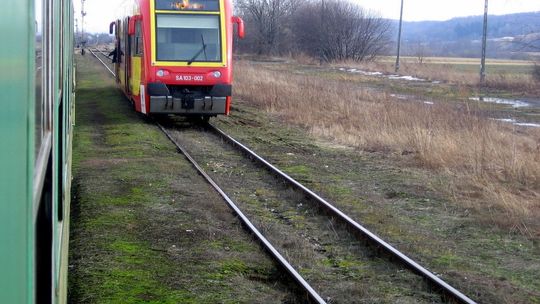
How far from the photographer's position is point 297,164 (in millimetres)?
→ 13836

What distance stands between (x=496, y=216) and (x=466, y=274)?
2556 mm

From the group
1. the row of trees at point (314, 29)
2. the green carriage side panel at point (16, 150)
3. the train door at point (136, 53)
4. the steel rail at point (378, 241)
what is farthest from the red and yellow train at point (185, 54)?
the row of trees at point (314, 29)

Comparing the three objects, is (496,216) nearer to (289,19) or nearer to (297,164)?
(297,164)

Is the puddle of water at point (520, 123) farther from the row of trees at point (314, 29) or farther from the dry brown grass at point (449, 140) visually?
the row of trees at point (314, 29)

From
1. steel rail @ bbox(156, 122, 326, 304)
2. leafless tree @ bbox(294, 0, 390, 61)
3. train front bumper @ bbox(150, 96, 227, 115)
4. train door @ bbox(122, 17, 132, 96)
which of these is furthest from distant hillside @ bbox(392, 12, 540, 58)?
steel rail @ bbox(156, 122, 326, 304)

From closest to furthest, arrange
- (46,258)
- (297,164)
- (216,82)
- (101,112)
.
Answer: (46,258), (297,164), (216,82), (101,112)

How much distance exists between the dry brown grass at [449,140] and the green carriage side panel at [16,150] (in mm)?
8246

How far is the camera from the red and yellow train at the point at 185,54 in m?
16.7

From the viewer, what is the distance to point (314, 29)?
239 feet

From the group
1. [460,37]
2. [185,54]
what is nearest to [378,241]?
[185,54]

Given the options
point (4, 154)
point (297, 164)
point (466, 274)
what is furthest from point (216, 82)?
point (4, 154)

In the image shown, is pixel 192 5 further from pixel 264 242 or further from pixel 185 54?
pixel 264 242

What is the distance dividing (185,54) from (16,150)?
52.1 feet

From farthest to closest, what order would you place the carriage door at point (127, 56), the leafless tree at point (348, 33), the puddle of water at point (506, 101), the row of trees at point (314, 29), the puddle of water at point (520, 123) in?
the row of trees at point (314, 29) → the leafless tree at point (348, 33) → the puddle of water at point (506, 101) → the puddle of water at point (520, 123) → the carriage door at point (127, 56)
